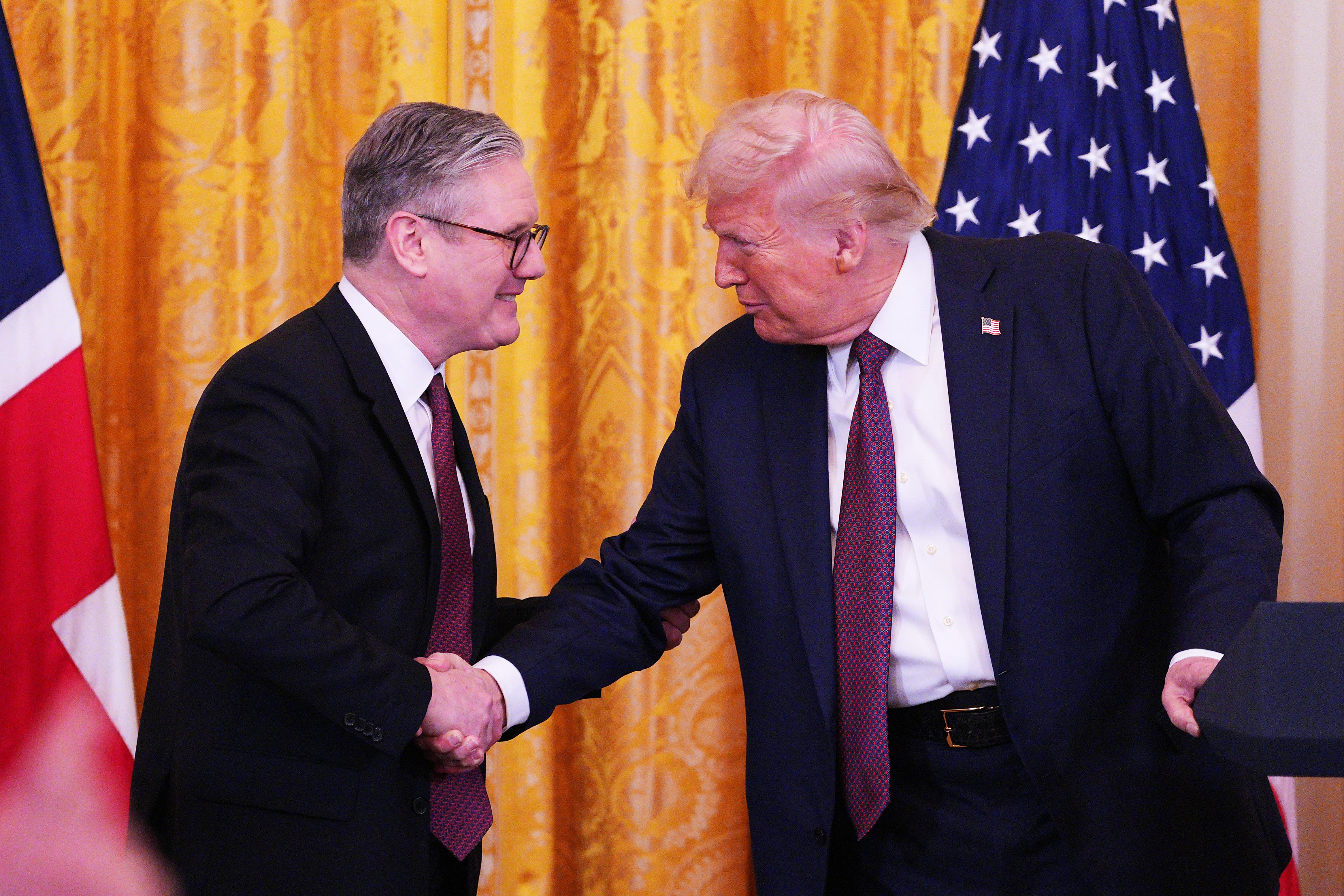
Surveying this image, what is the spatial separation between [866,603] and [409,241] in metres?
1.01

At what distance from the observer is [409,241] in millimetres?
2209

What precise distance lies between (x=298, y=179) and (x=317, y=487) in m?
1.73

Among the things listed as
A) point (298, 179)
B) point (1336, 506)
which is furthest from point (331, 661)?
point (1336, 506)

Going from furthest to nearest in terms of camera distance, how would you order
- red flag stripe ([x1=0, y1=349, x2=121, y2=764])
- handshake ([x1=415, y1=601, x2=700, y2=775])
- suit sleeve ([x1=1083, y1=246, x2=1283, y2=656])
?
red flag stripe ([x1=0, y1=349, x2=121, y2=764]), handshake ([x1=415, y1=601, x2=700, y2=775]), suit sleeve ([x1=1083, y1=246, x2=1283, y2=656])

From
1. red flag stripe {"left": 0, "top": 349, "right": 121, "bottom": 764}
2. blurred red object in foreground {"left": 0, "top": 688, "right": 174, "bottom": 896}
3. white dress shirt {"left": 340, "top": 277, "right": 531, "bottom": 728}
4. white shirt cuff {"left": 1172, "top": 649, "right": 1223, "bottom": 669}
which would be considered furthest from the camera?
red flag stripe {"left": 0, "top": 349, "right": 121, "bottom": 764}

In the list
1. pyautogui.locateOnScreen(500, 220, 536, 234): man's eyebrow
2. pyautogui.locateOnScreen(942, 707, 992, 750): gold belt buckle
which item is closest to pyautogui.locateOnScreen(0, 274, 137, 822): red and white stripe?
pyautogui.locateOnScreen(500, 220, 536, 234): man's eyebrow

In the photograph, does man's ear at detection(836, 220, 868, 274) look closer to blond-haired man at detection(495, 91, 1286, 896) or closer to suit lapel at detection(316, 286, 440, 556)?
blond-haired man at detection(495, 91, 1286, 896)

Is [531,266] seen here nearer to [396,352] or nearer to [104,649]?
[396,352]

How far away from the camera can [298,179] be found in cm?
339

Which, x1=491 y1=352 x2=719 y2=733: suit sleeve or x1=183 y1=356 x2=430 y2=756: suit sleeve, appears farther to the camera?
x1=491 y1=352 x2=719 y2=733: suit sleeve

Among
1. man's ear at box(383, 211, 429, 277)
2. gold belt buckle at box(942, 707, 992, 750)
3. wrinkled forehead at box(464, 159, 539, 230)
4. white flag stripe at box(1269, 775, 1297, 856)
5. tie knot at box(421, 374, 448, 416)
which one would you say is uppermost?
wrinkled forehead at box(464, 159, 539, 230)

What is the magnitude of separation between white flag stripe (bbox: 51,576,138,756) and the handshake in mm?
1216

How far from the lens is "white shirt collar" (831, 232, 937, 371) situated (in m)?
2.20

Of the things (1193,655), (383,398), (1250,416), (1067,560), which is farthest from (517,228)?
(1250,416)
